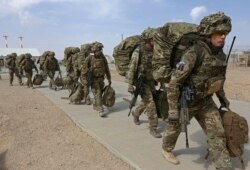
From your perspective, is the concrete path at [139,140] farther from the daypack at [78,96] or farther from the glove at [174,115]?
the daypack at [78,96]

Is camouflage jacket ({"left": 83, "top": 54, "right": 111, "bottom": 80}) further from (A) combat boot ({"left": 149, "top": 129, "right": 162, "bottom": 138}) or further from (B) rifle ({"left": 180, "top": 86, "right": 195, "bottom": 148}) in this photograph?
(B) rifle ({"left": 180, "top": 86, "right": 195, "bottom": 148})

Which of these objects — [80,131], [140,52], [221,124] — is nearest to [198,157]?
[221,124]

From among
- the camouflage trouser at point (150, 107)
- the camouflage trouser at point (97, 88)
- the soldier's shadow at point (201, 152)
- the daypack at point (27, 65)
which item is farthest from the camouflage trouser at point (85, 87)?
the daypack at point (27, 65)

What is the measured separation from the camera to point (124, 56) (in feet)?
24.4

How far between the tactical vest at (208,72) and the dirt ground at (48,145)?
1685mm

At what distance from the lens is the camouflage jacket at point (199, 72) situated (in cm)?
450

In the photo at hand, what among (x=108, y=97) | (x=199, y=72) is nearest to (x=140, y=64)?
(x=199, y=72)

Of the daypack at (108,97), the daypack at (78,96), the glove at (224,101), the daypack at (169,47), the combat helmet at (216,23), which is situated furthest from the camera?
the daypack at (78,96)

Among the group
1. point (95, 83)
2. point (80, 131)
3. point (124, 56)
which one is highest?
point (124, 56)

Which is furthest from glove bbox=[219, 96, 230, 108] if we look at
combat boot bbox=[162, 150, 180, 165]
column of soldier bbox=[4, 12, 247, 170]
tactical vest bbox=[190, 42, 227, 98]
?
combat boot bbox=[162, 150, 180, 165]

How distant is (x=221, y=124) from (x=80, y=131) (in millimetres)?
3998

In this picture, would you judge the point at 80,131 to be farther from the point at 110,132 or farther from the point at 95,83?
the point at 95,83

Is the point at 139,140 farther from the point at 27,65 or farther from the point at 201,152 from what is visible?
the point at 27,65

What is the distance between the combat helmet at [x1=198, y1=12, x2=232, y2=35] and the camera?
4.40 metres
